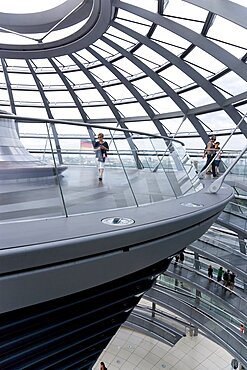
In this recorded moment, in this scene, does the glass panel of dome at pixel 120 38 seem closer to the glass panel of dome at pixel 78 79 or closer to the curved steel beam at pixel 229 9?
the glass panel of dome at pixel 78 79

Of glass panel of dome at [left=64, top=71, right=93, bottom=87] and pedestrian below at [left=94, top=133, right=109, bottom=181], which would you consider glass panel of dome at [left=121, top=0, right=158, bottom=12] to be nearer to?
pedestrian below at [left=94, top=133, right=109, bottom=181]

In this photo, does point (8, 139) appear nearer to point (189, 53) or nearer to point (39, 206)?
point (39, 206)

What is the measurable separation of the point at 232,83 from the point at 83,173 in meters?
11.6

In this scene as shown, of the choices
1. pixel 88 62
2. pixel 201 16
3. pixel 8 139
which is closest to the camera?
pixel 8 139

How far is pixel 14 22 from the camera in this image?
48.6ft

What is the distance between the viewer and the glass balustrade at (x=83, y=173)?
4547mm

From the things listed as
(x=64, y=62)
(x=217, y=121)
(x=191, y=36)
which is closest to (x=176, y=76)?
(x=217, y=121)

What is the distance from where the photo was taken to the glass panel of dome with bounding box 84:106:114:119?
23.3 m

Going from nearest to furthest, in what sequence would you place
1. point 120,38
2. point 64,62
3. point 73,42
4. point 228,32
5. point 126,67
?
point 228,32
point 120,38
point 73,42
point 126,67
point 64,62

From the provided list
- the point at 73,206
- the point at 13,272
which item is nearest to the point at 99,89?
the point at 73,206

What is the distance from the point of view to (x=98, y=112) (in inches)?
934

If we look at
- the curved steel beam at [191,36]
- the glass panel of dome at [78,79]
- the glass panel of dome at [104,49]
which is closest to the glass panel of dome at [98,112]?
the glass panel of dome at [78,79]

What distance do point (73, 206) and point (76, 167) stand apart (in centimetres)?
214

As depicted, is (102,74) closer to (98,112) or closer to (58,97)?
(98,112)
